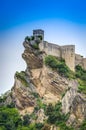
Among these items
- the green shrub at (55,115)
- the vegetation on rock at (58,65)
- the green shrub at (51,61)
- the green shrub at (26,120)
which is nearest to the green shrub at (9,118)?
the green shrub at (26,120)

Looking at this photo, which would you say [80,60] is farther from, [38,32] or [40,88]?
[40,88]

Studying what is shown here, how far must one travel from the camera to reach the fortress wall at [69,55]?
52406 millimetres

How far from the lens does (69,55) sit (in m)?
52.6

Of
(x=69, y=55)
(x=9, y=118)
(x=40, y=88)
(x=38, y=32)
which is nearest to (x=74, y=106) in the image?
(x=40, y=88)

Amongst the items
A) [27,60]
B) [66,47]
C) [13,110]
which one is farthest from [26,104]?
[66,47]

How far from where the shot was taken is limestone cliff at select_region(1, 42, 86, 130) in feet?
159

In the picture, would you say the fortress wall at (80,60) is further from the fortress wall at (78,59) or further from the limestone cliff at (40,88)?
the limestone cliff at (40,88)

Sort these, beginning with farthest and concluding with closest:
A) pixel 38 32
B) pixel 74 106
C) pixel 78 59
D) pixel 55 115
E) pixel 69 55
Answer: pixel 78 59 < pixel 38 32 < pixel 69 55 < pixel 74 106 < pixel 55 115

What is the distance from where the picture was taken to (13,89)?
169 feet

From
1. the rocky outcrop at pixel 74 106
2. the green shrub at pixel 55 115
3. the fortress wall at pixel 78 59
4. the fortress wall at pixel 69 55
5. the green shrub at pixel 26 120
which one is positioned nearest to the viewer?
the green shrub at pixel 55 115

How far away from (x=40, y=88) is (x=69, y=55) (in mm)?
5997

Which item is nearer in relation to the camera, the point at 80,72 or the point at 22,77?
the point at 22,77

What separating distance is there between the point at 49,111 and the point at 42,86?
479cm

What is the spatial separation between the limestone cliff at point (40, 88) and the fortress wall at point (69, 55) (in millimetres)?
2282
